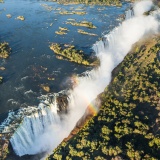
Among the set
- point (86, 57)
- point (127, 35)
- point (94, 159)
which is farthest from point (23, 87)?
point (127, 35)

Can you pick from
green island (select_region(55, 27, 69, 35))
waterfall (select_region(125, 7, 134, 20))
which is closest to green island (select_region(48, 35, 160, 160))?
green island (select_region(55, 27, 69, 35))

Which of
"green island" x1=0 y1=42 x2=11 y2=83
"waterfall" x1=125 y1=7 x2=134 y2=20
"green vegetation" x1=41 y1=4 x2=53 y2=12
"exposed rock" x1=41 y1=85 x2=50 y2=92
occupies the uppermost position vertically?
"green vegetation" x1=41 y1=4 x2=53 y2=12

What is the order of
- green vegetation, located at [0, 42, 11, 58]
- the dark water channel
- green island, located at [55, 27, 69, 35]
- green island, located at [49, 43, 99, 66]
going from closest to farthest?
the dark water channel < green island, located at [49, 43, 99, 66] < green vegetation, located at [0, 42, 11, 58] < green island, located at [55, 27, 69, 35]

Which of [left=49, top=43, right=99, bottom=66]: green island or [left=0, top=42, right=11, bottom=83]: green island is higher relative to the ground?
[left=0, top=42, right=11, bottom=83]: green island

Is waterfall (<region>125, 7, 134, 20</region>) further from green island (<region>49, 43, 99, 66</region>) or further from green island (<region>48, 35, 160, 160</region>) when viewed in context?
green island (<region>48, 35, 160, 160</region>)

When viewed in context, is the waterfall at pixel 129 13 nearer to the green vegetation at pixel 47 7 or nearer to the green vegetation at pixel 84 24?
the green vegetation at pixel 84 24

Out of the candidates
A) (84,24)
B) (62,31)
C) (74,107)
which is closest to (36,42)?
(62,31)

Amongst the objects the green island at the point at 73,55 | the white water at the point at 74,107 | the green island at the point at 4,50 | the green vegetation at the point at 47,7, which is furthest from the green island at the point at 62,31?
the green vegetation at the point at 47,7
